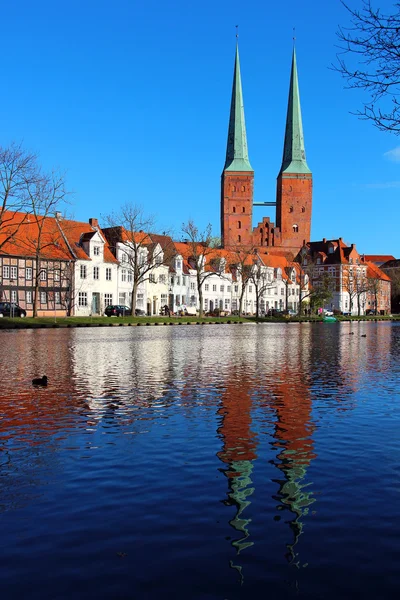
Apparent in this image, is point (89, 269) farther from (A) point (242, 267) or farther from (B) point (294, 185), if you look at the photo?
(B) point (294, 185)

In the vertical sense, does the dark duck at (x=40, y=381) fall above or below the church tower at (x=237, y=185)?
below

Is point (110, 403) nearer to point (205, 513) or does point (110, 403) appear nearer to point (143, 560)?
point (205, 513)

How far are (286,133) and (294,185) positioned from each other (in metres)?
13.4

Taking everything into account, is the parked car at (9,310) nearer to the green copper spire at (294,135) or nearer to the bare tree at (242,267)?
the bare tree at (242,267)

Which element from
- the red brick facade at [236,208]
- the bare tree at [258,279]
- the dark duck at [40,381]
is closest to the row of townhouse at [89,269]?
the bare tree at [258,279]

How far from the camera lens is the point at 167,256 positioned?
86250mm

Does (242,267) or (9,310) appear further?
(242,267)

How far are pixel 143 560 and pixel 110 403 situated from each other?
26.3 feet

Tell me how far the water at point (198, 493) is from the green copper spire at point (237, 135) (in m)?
140

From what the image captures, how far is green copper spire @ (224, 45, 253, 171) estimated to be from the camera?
490 feet

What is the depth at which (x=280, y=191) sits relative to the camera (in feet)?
510

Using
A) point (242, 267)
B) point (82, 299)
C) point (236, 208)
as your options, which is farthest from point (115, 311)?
point (236, 208)

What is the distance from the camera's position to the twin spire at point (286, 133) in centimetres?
14975

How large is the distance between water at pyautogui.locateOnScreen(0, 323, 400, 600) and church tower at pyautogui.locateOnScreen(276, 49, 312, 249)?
14058 cm
